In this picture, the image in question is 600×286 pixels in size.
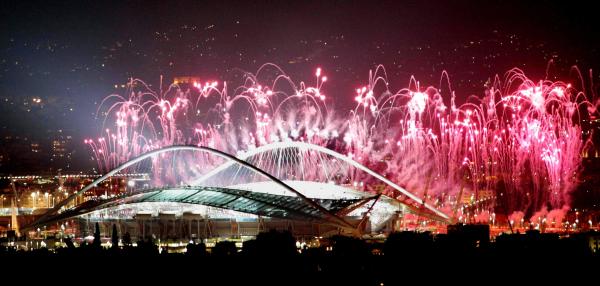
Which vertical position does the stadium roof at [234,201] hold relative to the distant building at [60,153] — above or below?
below

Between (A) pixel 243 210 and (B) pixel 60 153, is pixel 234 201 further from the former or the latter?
(B) pixel 60 153

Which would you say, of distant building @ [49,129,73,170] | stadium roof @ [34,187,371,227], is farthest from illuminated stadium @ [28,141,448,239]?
distant building @ [49,129,73,170]

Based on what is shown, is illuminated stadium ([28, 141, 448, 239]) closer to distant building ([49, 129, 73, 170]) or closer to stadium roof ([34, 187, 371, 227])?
stadium roof ([34, 187, 371, 227])

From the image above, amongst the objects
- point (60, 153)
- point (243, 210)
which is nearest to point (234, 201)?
point (243, 210)

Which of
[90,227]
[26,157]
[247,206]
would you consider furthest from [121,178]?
[247,206]

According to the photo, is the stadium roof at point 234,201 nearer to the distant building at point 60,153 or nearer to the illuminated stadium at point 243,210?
the illuminated stadium at point 243,210

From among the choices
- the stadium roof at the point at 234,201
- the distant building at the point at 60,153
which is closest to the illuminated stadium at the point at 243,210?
the stadium roof at the point at 234,201

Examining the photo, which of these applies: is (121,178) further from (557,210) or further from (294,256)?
(294,256)

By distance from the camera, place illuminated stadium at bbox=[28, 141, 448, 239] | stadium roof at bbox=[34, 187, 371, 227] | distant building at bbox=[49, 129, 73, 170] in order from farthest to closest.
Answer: distant building at bbox=[49, 129, 73, 170] → illuminated stadium at bbox=[28, 141, 448, 239] → stadium roof at bbox=[34, 187, 371, 227]

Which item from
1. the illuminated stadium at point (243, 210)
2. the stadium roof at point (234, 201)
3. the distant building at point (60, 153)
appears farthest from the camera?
the distant building at point (60, 153)

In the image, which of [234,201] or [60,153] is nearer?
[234,201]

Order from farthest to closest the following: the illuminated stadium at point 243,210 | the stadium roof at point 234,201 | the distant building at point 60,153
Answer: the distant building at point 60,153
the illuminated stadium at point 243,210
the stadium roof at point 234,201
